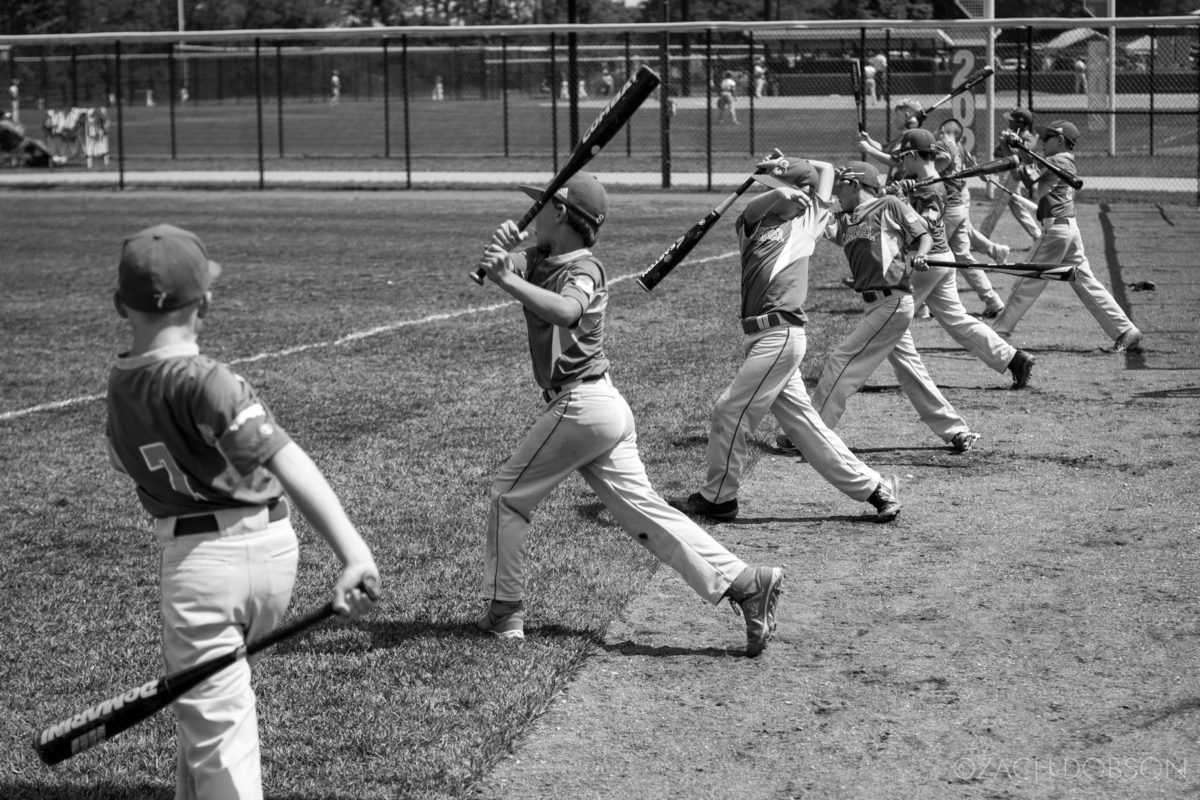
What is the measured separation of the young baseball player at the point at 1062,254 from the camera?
12.2 metres

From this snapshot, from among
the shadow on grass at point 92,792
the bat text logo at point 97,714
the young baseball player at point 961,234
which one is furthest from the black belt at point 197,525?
the young baseball player at point 961,234

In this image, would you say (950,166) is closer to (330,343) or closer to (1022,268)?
(1022,268)

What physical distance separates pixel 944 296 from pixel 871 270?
7.45 feet

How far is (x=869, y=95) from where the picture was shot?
30.3 meters

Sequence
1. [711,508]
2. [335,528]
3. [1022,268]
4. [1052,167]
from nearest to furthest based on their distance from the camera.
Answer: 1. [335,528]
2. [711,508]
3. [1022,268]
4. [1052,167]

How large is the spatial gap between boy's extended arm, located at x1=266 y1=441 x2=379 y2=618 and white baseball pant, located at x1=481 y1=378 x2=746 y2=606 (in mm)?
2229

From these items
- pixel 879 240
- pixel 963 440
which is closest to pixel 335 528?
pixel 879 240

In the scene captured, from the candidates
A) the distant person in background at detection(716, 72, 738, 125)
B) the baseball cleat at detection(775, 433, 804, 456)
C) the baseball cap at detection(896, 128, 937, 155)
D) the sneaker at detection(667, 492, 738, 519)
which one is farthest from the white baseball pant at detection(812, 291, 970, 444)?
the distant person in background at detection(716, 72, 738, 125)

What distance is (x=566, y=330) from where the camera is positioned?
5.72 metres

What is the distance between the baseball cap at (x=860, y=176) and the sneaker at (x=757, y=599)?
380cm

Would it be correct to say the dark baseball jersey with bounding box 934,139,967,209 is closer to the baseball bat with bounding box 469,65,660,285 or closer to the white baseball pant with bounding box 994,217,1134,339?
the white baseball pant with bounding box 994,217,1134,339

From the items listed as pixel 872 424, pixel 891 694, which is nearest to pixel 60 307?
pixel 872 424

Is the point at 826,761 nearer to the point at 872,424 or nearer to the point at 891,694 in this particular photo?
the point at 891,694

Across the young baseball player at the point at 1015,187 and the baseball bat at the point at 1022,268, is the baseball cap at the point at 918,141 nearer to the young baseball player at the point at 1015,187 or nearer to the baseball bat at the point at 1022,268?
the baseball bat at the point at 1022,268
